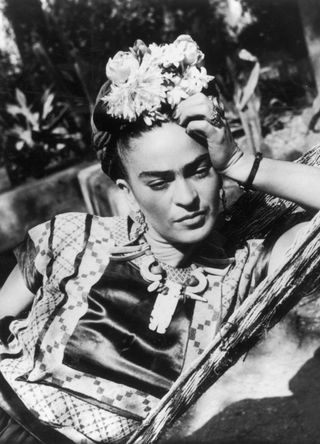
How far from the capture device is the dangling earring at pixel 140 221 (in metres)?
1.47

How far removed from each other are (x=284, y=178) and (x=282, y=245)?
8.5 inches

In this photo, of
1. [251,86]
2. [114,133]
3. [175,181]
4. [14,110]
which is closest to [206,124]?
[175,181]

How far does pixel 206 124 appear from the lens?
122 cm

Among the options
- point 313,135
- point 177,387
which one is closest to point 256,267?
point 177,387

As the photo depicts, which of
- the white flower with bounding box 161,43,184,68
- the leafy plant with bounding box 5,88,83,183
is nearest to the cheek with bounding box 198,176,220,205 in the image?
the white flower with bounding box 161,43,184,68

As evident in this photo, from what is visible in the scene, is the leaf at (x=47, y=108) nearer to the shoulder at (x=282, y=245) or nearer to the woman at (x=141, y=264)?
the woman at (x=141, y=264)

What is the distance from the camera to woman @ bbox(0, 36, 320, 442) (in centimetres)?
126

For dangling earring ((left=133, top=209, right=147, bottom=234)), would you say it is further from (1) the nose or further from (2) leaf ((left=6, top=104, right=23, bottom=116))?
(2) leaf ((left=6, top=104, right=23, bottom=116))

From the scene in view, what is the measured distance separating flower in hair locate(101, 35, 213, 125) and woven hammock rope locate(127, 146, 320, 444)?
0.48 m

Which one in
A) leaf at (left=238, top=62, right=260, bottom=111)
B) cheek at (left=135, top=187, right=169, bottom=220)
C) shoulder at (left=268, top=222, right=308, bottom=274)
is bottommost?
leaf at (left=238, top=62, right=260, bottom=111)

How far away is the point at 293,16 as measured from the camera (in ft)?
20.7

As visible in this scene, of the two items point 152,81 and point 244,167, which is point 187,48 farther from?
point 244,167

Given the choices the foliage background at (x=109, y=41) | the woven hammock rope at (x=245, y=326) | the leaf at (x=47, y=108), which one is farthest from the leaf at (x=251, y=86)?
the woven hammock rope at (x=245, y=326)

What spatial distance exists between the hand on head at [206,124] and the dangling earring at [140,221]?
0.31 m
